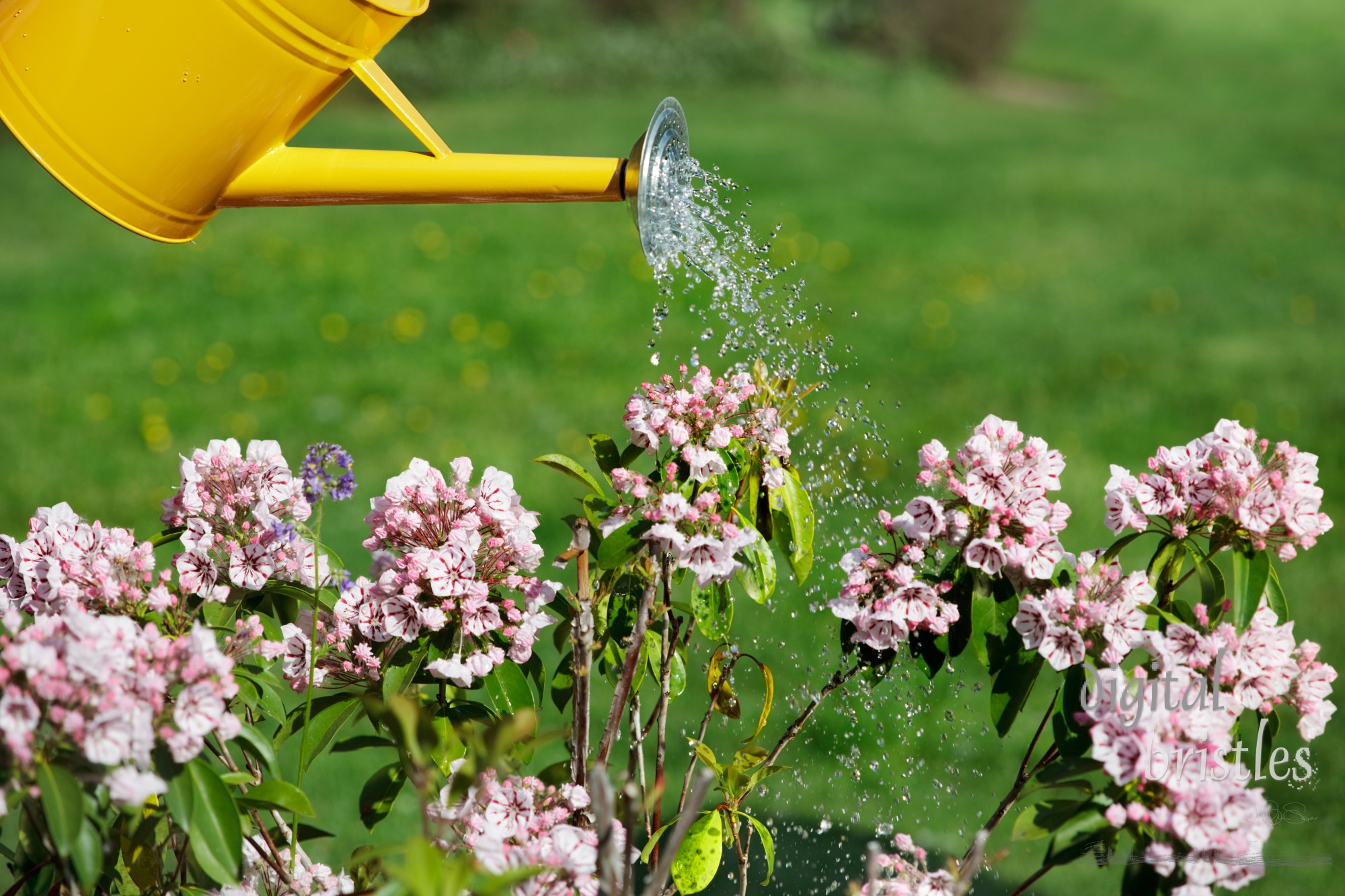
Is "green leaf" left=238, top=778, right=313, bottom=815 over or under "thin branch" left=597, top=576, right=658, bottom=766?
under

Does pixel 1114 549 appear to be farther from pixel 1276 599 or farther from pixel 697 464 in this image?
pixel 697 464

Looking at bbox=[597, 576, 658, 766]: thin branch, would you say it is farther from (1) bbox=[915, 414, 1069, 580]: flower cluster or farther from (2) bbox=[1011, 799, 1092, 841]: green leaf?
(2) bbox=[1011, 799, 1092, 841]: green leaf

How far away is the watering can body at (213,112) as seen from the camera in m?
1.22

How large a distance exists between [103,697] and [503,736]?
33 centimetres

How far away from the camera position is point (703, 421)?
1.30 m

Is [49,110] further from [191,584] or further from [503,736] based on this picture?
[503,736]

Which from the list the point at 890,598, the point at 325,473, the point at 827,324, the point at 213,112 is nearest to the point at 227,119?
the point at 213,112

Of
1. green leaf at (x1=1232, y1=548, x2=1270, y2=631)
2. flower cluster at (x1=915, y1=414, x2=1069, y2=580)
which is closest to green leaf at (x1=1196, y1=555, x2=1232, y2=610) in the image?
green leaf at (x1=1232, y1=548, x2=1270, y2=631)

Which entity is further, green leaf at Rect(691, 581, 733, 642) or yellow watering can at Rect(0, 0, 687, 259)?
green leaf at Rect(691, 581, 733, 642)

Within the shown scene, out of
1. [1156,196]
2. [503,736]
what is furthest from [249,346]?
[1156,196]

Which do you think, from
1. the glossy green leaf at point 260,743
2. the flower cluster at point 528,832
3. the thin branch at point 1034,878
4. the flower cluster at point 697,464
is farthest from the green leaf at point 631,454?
the thin branch at point 1034,878

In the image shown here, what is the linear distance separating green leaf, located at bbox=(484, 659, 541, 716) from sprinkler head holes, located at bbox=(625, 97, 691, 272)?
46 cm

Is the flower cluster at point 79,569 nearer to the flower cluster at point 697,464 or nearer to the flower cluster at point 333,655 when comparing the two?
the flower cluster at point 333,655

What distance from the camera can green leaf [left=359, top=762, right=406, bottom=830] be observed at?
139cm
